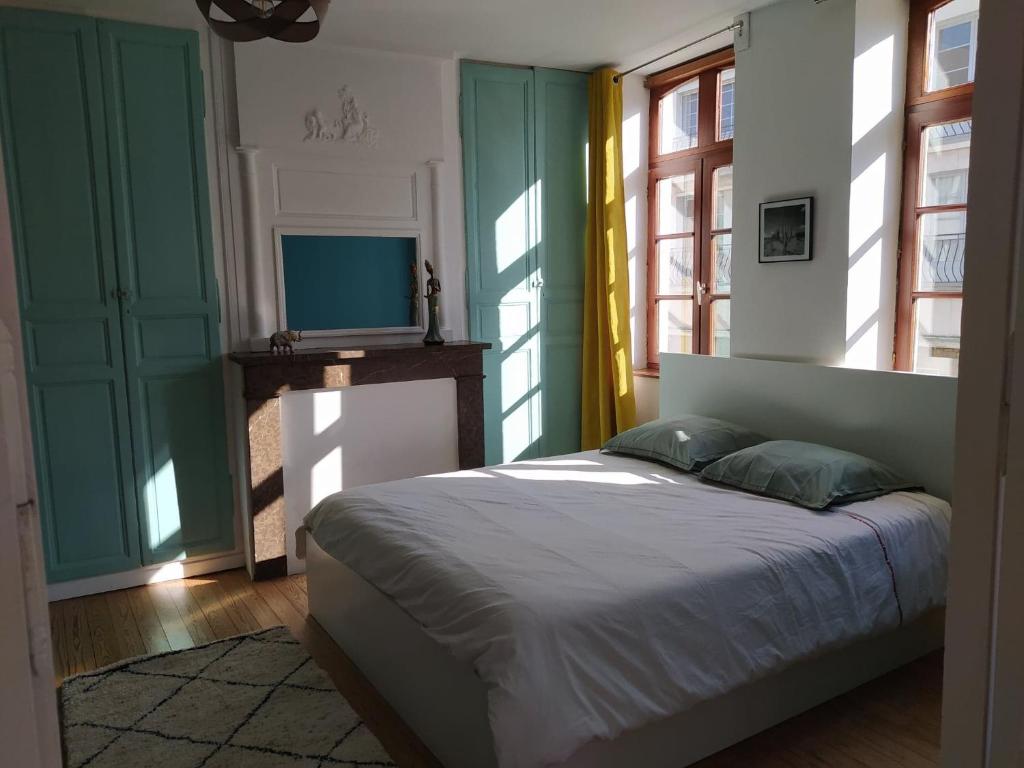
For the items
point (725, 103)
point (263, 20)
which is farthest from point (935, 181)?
point (263, 20)

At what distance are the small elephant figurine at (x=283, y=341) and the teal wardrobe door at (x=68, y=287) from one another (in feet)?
2.20

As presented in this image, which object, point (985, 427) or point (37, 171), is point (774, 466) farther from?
point (37, 171)

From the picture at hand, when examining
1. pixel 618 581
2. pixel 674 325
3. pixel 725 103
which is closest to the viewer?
pixel 618 581

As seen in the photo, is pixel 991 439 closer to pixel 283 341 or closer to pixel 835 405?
pixel 835 405

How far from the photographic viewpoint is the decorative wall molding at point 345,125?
3832 millimetres

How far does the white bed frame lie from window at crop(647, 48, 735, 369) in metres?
0.50

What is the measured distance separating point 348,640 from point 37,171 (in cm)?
Answer: 238

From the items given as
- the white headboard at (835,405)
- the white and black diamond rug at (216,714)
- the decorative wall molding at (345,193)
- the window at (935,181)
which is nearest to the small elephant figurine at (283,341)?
the decorative wall molding at (345,193)

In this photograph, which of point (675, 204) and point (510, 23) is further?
point (675, 204)

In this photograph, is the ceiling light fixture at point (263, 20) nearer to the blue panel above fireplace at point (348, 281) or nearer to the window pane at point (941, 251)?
the blue panel above fireplace at point (348, 281)

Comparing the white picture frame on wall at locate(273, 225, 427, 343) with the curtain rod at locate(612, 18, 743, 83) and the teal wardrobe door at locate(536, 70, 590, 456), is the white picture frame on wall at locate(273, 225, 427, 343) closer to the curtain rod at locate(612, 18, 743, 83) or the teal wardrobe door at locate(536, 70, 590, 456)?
the teal wardrobe door at locate(536, 70, 590, 456)

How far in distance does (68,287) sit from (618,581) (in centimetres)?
276

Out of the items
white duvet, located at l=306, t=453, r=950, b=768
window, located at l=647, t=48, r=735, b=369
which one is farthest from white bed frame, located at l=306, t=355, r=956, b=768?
window, located at l=647, t=48, r=735, b=369

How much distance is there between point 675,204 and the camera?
4547 mm
